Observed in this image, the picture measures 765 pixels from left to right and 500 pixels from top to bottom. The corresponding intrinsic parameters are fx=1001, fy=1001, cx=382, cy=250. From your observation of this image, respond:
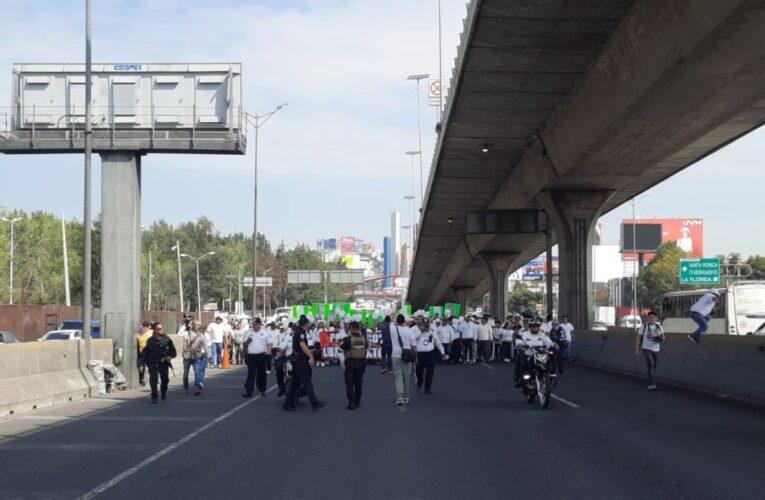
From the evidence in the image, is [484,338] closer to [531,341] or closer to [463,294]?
[531,341]

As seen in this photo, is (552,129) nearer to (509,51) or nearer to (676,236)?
(509,51)

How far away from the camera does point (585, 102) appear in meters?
25.8

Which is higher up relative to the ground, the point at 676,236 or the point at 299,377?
the point at 676,236

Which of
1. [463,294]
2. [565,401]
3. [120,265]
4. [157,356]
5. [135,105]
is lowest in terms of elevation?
[565,401]

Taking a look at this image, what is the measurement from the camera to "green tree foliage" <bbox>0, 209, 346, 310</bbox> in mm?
75438

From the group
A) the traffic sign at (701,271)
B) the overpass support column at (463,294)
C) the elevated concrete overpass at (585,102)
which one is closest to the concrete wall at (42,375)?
the elevated concrete overpass at (585,102)

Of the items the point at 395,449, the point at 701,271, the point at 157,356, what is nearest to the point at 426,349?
the point at 157,356

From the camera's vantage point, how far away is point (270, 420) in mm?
17156

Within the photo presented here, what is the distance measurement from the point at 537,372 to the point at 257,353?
6.67 m

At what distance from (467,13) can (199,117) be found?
9918mm

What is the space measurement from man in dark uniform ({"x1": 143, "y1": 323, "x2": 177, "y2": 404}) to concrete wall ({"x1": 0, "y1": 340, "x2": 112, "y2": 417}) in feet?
5.98

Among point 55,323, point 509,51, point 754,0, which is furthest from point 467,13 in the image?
point 55,323

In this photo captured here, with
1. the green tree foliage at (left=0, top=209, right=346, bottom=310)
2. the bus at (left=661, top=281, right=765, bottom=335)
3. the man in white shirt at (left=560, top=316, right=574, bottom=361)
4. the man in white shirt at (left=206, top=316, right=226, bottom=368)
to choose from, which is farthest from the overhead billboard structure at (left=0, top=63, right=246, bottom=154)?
the green tree foliage at (left=0, top=209, right=346, bottom=310)

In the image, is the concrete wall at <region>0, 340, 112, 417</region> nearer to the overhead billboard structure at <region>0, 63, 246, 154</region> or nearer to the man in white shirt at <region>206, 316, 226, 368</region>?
the overhead billboard structure at <region>0, 63, 246, 154</region>
